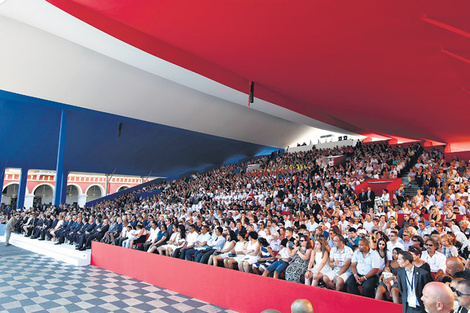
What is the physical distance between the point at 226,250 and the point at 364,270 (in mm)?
3009

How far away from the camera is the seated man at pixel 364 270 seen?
4.32 m

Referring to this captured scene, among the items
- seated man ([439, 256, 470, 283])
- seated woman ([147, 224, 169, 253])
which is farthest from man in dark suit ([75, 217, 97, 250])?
seated man ([439, 256, 470, 283])

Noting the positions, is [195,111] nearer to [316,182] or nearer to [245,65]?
[316,182]

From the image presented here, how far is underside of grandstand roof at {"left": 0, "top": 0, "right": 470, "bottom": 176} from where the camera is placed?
4.93m

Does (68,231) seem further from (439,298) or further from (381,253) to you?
(439,298)

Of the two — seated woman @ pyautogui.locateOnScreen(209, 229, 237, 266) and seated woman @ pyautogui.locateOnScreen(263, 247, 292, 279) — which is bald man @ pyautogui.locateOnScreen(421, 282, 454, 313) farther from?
seated woman @ pyautogui.locateOnScreen(209, 229, 237, 266)

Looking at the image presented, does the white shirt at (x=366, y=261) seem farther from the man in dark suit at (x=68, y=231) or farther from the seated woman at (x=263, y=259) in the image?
the man in dark suit at (x=68, y=231)

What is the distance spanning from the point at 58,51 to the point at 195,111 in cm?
714

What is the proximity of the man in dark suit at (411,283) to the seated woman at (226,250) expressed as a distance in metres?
3.66

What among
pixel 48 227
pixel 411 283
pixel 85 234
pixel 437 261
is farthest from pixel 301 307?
pixel 48 227

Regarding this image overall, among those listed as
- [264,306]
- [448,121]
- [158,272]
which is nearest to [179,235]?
[158,272]

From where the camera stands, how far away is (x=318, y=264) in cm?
481

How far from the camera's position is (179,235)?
316 inches

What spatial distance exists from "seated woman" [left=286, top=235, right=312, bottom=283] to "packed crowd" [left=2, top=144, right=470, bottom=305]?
2 cm
